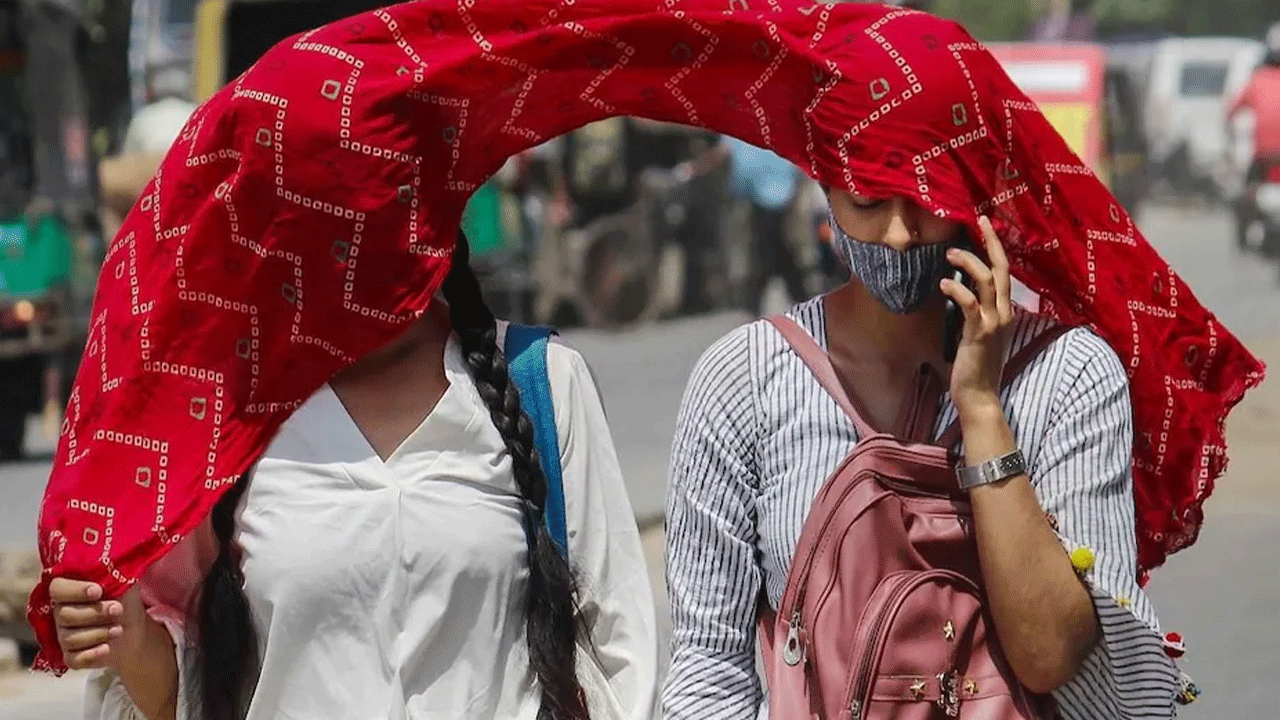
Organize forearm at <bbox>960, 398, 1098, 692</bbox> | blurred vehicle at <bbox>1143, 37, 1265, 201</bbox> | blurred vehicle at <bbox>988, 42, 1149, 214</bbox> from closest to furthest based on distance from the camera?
forearm at <bbox>960, 398, 1098, 692</bbox> → blurred vehicle at <bbox>988, 42, 1149, 214</bbox> → blurred vehicle at <bbox>1143, 37, 1265, 201</bbox>

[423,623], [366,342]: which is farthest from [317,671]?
[366,342]

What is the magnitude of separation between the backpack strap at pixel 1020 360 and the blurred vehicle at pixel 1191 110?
4238cm

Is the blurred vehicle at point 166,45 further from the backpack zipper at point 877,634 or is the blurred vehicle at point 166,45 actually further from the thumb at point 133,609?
the backpack zipper at point 877,634

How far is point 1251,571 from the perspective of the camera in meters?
9.40

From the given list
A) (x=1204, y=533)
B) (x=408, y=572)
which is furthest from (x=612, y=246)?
(x=408, y=572)

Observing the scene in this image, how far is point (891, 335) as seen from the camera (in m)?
3.12

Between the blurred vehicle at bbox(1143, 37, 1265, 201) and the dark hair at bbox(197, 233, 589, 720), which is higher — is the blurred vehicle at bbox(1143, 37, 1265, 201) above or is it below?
below

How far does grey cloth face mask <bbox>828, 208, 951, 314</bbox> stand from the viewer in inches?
119

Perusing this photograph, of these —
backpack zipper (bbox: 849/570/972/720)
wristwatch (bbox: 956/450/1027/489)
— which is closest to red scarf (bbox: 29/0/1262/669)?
wristwatch (bbox: 956/450/1027/489)

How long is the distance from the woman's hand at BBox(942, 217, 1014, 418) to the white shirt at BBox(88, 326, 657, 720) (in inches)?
22.2

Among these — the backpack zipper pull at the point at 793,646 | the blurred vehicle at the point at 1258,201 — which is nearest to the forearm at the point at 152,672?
the backpack zipper pull at the point at 793,646

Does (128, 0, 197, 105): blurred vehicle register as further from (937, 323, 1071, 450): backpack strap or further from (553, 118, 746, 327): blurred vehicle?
(937, 323, 1071, 450): backpack strap

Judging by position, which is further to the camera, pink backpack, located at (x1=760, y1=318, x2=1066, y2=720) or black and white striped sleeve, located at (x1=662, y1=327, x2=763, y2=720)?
black and white striped sleeve, located at (x1=662, y1=327, x2=763, y2=720)

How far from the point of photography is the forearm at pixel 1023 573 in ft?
9.64
